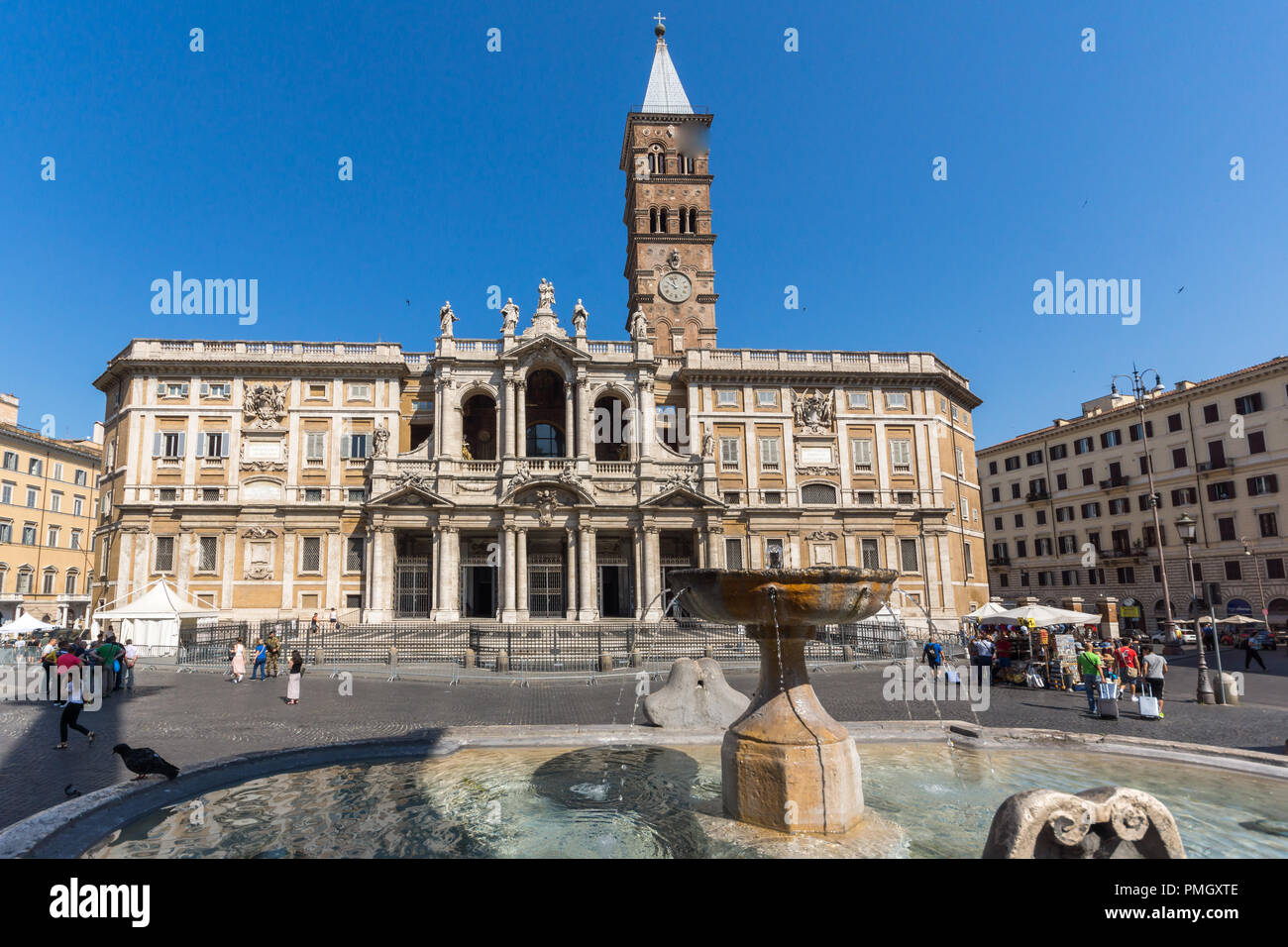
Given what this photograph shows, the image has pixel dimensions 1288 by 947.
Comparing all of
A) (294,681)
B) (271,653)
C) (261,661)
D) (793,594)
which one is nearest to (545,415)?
(271,653)

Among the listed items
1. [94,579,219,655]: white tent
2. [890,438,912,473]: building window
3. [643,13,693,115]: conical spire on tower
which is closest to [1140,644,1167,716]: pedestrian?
[890,438,912,473]: building window

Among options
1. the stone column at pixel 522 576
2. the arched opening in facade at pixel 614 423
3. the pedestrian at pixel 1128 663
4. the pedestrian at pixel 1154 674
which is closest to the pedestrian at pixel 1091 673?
the pedestrian at pixel 1154 674

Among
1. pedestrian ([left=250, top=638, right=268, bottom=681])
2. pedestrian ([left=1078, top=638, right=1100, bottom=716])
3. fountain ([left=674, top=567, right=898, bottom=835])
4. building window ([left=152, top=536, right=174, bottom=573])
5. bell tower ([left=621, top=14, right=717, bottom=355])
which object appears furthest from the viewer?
bell tower ([left=621, top=14, right=717, bottom=355])

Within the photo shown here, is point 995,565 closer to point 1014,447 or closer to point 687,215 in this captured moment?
point 1014,447

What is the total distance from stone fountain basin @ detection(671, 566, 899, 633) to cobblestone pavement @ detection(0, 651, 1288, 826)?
5.52m

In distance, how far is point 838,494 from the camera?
39031 mm

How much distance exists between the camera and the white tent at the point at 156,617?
2378 centimetres

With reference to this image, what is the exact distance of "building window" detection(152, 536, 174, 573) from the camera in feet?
115

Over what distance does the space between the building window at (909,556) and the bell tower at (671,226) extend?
1696cm

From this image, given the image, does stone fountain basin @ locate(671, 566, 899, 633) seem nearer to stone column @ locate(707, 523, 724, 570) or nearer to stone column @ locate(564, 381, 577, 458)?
stone column @ locate(707, 523, 724, 570)

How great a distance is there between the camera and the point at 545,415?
1583 inches

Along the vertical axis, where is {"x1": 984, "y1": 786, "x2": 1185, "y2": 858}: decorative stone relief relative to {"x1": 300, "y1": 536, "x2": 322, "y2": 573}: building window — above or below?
below

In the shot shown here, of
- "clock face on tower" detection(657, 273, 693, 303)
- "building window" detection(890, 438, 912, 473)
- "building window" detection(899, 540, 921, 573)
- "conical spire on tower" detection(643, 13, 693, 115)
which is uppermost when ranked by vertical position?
"conical spire on tower" detection(643, 13, 693, 115)
